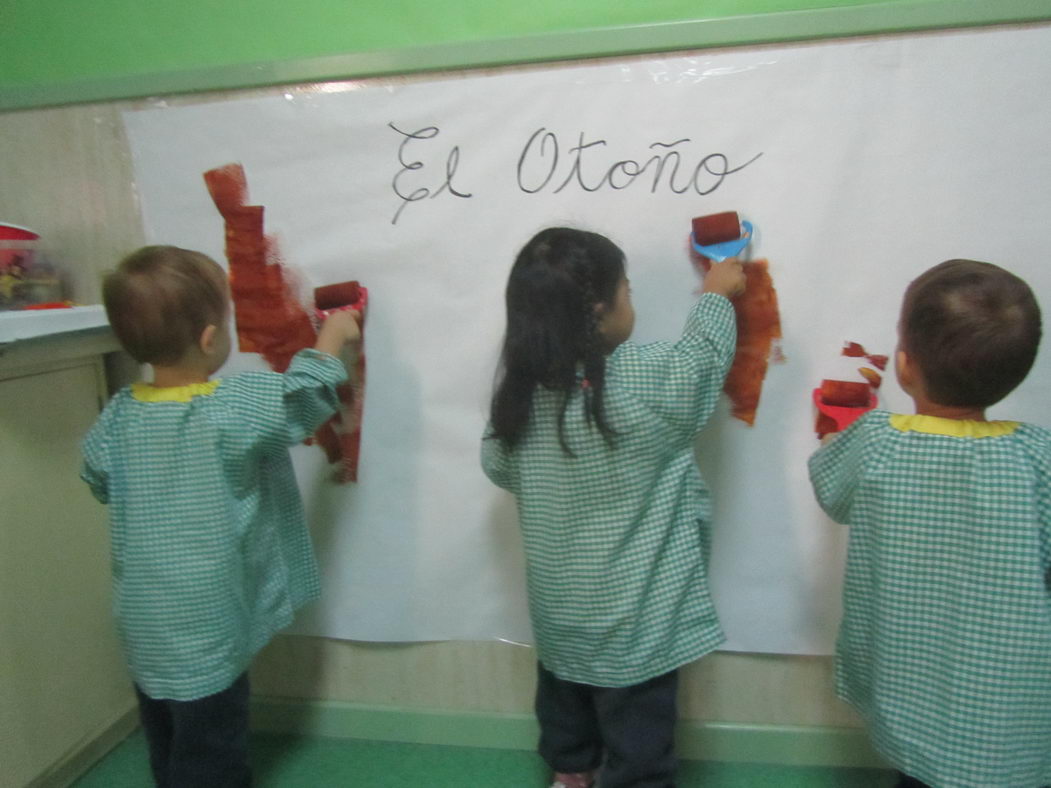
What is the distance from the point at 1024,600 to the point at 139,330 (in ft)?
2.97

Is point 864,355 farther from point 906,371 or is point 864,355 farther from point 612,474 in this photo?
Result: point 612,474

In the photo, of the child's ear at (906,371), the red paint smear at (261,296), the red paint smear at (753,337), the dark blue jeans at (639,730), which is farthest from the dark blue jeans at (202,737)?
the child's ear at (906,371)

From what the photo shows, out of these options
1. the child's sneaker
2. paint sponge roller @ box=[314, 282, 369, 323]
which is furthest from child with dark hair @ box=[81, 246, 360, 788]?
the child's sneaker

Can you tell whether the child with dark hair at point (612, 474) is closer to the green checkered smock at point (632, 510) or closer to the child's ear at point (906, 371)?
the green checkered smock at point (632, 510)

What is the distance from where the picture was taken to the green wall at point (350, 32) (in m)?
0.79

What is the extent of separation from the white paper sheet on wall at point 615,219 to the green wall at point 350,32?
0.9 inches

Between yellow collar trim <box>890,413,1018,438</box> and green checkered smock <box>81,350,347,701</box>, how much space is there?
0.61 meters

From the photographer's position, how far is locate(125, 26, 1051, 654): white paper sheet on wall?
2.61ft

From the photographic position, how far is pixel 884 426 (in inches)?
26.9

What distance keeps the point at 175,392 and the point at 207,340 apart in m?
0.07

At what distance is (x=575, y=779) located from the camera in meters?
0.89

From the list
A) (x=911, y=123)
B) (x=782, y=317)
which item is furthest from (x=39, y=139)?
(x=911, y=123)

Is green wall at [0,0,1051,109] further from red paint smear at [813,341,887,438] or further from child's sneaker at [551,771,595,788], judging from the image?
child's sneaker at [551,771,595,788]

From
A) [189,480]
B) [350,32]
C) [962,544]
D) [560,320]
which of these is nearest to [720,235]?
[560,320]
